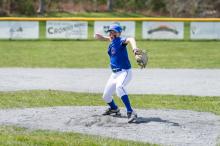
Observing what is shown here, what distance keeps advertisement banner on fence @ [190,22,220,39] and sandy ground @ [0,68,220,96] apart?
45.9 ft

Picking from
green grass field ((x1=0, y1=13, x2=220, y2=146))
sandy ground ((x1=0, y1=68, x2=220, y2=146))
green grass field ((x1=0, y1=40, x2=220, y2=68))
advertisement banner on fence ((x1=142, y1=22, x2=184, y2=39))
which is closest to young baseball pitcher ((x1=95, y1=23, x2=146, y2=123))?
sandy ground ((x1=0, y1=68, x2=220, y2=146))

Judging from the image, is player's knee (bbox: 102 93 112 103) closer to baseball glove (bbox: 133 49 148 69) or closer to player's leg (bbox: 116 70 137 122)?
player's leg (bbox: 116 70 137 122)

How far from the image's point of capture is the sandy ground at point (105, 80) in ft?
51.7

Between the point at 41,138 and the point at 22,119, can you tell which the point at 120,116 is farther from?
the point at 41,138

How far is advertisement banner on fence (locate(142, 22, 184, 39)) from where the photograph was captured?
34469 millimetres

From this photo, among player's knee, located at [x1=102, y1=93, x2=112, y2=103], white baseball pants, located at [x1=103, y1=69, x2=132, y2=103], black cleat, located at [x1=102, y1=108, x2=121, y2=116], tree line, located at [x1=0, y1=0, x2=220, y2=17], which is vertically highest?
white baseball pants, located at [x1=103, y1=69, x2=132, y2=103]

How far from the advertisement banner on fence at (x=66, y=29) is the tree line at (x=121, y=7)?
80.1 ft

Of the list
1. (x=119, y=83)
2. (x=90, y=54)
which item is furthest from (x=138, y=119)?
(x=90, y=54)

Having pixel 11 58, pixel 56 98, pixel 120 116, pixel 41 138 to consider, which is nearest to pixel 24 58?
pixel 11 58

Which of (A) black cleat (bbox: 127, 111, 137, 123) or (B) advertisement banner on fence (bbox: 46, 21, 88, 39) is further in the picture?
(B) advertisement banner on fence (bbox: 46, 21, 88, 39)

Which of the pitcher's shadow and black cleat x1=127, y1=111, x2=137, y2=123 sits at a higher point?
black cleat x1=127, y1=111, x2=137, y2=123

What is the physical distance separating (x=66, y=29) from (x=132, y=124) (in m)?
24.2

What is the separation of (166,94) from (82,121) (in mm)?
4894

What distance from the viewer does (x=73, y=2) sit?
2842 inches
